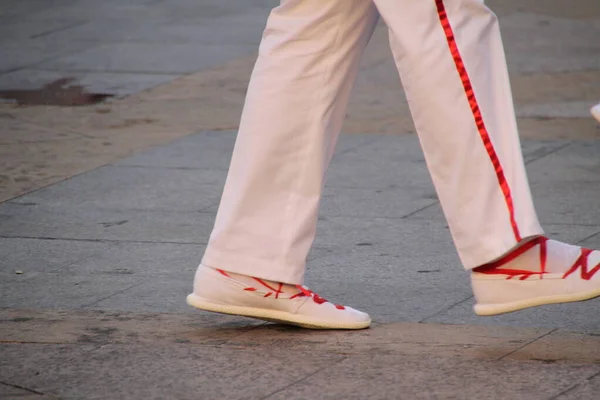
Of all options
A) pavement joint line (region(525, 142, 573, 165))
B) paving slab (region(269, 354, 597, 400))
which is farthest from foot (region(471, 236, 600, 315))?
pavement joint line (region(525, 142, 573, 165))

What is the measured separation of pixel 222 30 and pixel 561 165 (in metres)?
4.84

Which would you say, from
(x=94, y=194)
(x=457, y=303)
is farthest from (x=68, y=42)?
(x=457, y=303)

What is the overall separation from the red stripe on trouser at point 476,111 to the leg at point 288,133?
11.4 inches

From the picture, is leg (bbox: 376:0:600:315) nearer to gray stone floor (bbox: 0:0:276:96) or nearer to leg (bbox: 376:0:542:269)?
leg (bbox: 376:0:542:269)

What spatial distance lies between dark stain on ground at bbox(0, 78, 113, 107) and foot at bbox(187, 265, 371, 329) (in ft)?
14.0

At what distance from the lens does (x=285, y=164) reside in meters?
3.35

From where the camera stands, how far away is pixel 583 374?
9.61 feet

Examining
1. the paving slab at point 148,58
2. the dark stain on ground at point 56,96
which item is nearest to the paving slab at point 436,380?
the dark stain on ground at point 56,96

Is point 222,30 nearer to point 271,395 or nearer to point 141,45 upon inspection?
point 141,45

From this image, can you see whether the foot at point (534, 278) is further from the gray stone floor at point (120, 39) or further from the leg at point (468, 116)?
the gray stone floor at point (120, 39)

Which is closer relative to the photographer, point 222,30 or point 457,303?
point 457,303

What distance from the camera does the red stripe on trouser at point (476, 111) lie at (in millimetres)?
3119

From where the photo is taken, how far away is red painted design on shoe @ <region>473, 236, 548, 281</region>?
3207 millimetres

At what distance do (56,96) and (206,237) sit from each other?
3328 millimetres
